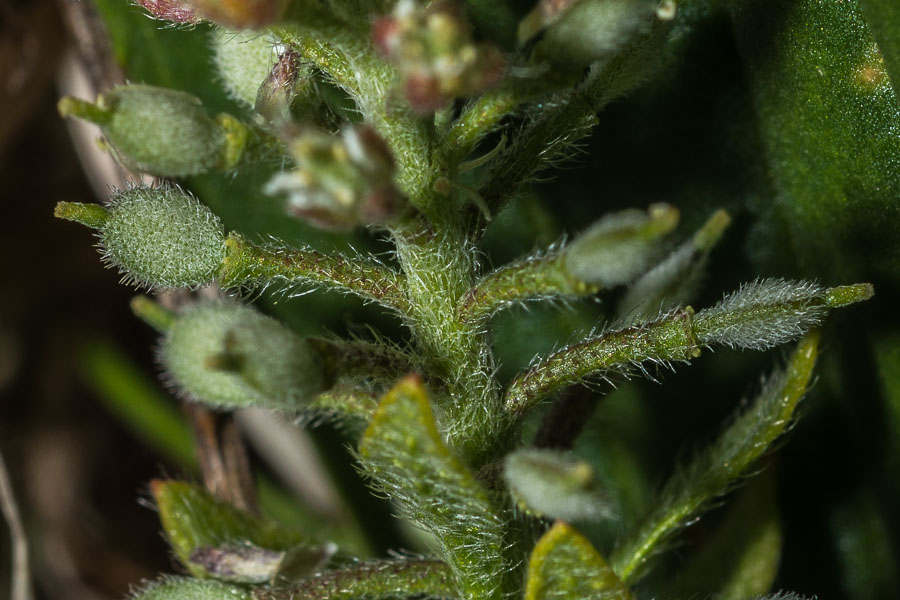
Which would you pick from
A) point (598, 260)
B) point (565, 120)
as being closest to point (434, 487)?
point (598, 260)

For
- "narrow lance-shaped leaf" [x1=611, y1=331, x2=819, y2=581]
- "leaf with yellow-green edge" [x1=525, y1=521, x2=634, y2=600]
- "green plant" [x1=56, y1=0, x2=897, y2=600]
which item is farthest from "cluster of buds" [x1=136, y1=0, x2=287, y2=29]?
"narrow lance-shaped leaf" [x1=611, y1=331, x2=819, y2=581]

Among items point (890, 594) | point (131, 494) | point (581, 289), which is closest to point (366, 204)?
point (581, 289)

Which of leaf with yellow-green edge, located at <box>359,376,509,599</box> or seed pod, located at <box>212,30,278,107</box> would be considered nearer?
leaf with yellow-green edge, located at <box>359,376,509,599</box>

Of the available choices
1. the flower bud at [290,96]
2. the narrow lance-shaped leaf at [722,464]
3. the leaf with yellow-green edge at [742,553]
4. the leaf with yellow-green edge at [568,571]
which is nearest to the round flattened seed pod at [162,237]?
the flower bud at [290,96]

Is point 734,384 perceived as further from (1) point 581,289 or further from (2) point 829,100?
(1) point 581,289

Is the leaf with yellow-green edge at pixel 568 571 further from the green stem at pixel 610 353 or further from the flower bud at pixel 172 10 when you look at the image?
the flower bud at pixel 172 10

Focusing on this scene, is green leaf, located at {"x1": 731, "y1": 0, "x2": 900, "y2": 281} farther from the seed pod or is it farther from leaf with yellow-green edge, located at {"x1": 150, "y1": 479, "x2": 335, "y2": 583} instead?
leaf with yellow-green edge, located at {"x1": 150, "y1": 479, "x2": 335, "y2": 583}

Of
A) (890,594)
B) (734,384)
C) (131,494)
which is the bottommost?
(131,494)

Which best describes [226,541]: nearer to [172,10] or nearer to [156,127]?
[156,127]
